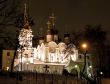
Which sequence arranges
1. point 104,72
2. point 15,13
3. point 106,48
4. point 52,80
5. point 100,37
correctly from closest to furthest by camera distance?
point 15,13 < point 52,80 < point 100,37 < point 106,48 < point 104,72

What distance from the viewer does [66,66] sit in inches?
2736

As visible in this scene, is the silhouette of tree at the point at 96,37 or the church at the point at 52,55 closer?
the silhouette of tree at the point at 96,37

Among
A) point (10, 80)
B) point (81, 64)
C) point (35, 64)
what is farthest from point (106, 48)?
point (10, 80)

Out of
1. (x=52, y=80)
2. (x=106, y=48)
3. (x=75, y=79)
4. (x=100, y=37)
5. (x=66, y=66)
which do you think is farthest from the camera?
(x=66, y=66)

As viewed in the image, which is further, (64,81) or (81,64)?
(81,64)

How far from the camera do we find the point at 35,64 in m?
69.7

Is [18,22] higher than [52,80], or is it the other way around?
[18,22]

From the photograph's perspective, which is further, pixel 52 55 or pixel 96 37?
pixel 52 55

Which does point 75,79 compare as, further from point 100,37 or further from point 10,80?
point 100,37

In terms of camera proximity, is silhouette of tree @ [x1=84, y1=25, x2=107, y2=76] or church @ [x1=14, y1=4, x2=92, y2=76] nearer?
silhouette of tree @ [x1=84, y1=25, x2=107, y2=76]

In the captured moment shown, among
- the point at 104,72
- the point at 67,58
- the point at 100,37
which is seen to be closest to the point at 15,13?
the point at 100,37

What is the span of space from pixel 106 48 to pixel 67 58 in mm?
12129

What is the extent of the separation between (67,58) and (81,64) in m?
2.95

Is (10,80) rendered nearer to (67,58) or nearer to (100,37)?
(100,37)
